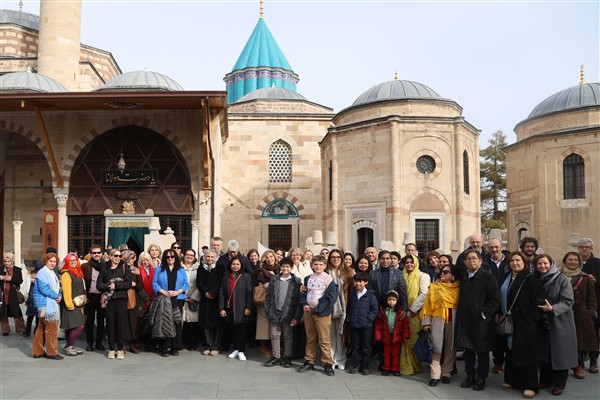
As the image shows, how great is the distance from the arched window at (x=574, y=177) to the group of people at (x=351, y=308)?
14.7 m

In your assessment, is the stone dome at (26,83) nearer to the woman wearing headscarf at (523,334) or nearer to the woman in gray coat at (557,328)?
the woman wearing headscarf at (523,334)

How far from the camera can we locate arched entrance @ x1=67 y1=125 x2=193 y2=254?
51.1 feet

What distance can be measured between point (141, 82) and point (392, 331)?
14530 millimetres

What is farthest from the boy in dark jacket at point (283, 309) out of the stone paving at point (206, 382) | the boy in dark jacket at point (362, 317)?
the boy in dark jacket at point (362, 317)

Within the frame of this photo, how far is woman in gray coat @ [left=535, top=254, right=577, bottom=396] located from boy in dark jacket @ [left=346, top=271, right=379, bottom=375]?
188 centimetres

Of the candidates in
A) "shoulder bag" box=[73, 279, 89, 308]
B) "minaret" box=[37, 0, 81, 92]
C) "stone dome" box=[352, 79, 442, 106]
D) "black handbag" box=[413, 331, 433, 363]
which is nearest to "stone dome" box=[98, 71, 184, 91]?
"minaret" box=[37, 0, 81, 92]

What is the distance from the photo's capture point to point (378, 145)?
18.4 m

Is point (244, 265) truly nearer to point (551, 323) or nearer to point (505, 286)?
point (505, 286)

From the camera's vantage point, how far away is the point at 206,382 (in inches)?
229

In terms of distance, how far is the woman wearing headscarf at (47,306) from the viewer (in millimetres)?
6896

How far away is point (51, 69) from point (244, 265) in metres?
15.4

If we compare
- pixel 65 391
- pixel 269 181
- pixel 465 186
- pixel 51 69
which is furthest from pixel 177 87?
pixel 65 391

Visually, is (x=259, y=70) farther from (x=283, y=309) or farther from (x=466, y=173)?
(x=283, y=309)

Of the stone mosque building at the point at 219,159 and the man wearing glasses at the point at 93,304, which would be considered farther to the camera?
the stone mosque building at the point at 219,159
